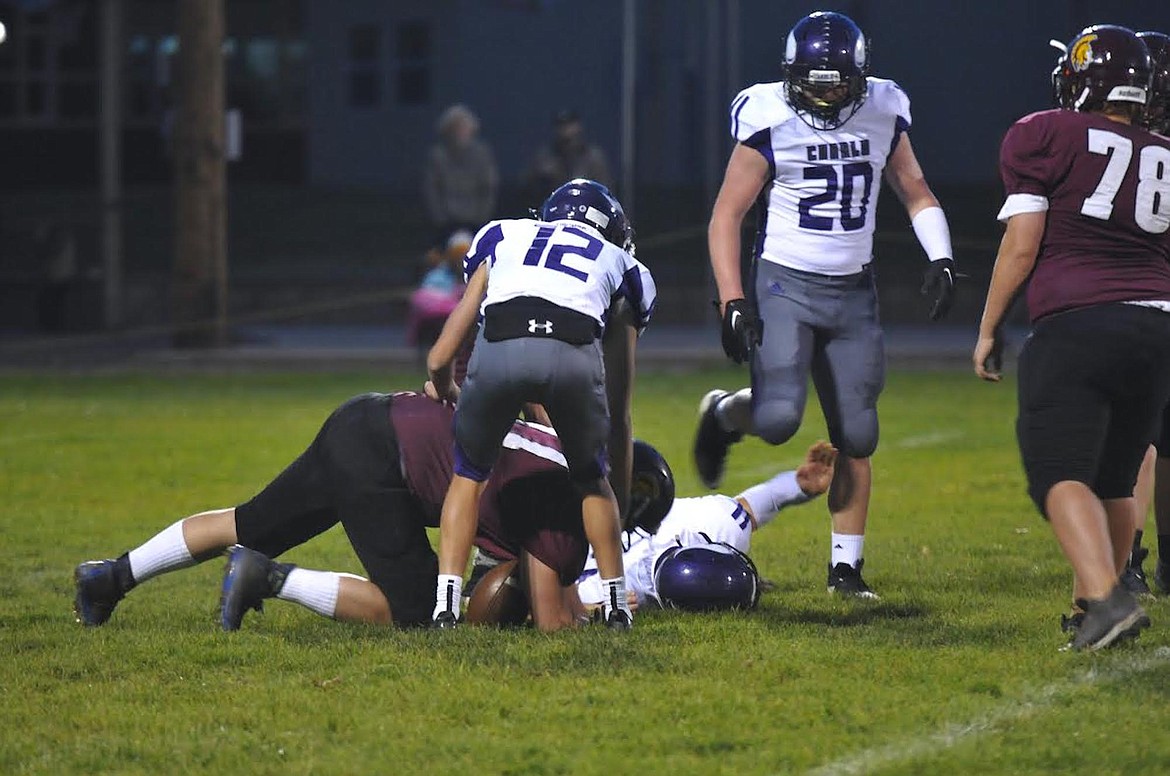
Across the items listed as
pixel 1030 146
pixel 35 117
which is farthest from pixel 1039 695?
pixel 35 117

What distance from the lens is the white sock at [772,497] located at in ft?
24.0

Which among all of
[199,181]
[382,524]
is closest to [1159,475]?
[382,524]

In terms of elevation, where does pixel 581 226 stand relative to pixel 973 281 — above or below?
above

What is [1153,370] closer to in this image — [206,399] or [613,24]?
[206,399]

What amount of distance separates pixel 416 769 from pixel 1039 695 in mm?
1649

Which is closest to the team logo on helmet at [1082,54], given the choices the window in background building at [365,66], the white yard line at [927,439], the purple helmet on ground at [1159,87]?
the purple helmet on ground at [1159,87]

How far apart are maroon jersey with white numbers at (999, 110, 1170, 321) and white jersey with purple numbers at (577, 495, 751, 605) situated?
1.65 meters

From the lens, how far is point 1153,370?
5.47 m

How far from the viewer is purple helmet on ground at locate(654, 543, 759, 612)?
636 cm

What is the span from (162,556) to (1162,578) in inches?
131

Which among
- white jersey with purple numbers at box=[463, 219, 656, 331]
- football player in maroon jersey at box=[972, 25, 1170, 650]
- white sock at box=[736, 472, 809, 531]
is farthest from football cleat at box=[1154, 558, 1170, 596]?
white jersey with purple numbers at box=[463, 219, 656, 331]

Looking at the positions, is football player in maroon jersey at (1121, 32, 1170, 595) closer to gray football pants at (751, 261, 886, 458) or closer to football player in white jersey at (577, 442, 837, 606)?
gray football pants at (751, 261, 886, 458)

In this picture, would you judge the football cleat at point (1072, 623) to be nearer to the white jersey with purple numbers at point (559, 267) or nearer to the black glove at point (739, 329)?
the black glove at point (739, 329)

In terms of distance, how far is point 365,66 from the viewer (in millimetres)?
30469
